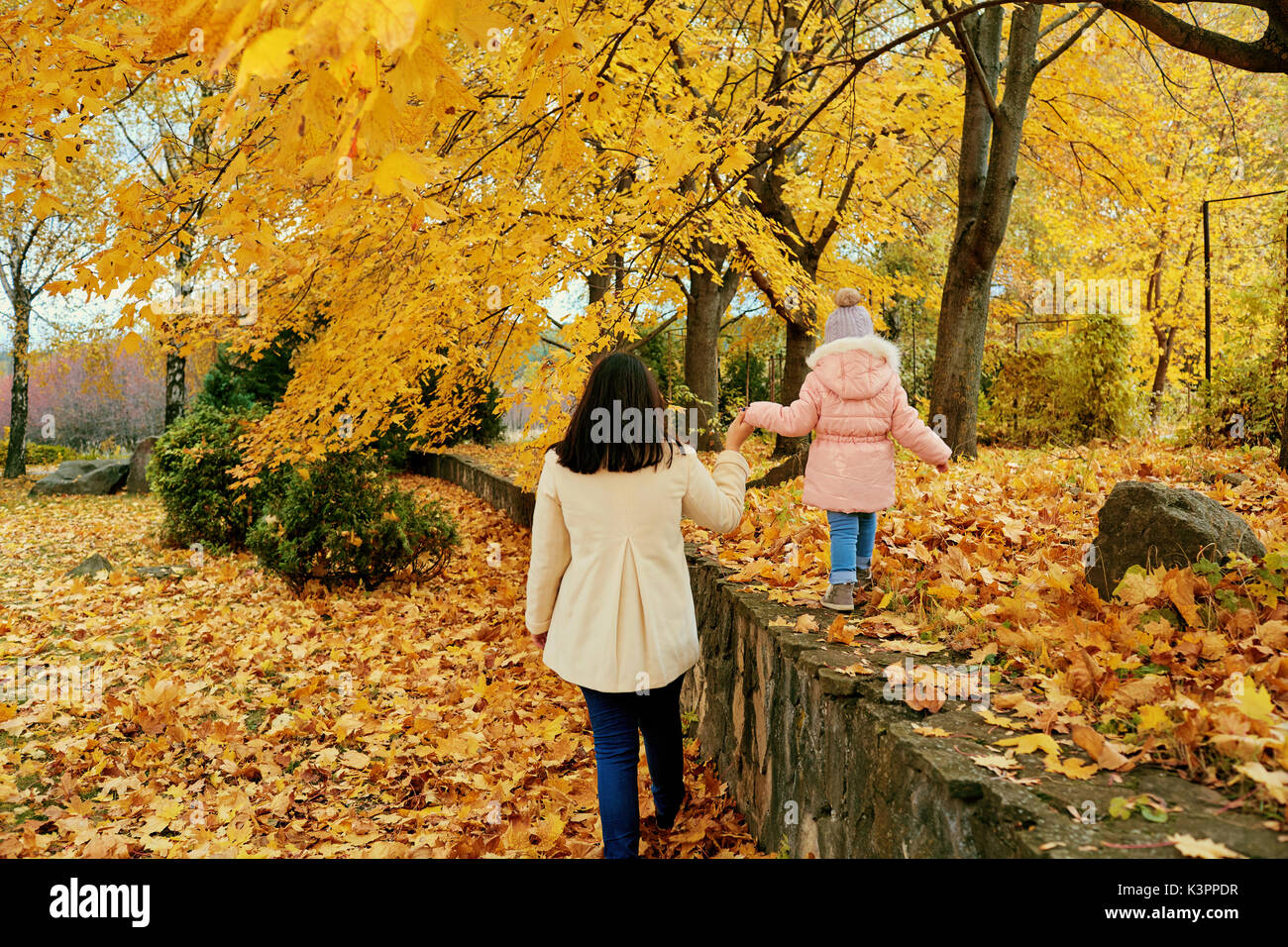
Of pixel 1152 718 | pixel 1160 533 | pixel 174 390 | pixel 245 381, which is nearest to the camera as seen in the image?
pixel 1152 718

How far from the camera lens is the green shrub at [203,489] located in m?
9.67

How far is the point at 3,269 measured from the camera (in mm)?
19359

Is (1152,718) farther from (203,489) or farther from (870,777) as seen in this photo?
(203,489)

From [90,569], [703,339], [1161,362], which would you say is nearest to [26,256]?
[90,569]

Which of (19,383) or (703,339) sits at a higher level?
(703,339)

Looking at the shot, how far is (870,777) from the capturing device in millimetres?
2330

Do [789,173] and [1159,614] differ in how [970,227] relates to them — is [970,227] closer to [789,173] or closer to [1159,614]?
[789,173]

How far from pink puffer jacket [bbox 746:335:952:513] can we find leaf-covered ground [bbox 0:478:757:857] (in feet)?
4.97

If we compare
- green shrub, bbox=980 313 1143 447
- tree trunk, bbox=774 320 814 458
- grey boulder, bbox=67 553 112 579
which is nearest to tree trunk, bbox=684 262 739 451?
tree trunk, bbox=774 320 814 458

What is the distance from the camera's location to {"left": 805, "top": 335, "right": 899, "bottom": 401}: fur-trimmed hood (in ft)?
11.6

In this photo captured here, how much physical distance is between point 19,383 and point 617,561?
22.9 m

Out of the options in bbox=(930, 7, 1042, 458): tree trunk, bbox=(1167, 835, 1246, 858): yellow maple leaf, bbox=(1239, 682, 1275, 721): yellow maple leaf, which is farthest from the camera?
bbox=(930, 7, 1042, 458): tree trunk

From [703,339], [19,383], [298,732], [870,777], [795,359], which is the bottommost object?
[298,732]

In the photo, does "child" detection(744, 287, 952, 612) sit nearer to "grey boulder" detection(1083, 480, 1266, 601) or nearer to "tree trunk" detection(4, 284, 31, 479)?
"grey boulder" detection(1083, 480, 1266, 601)
